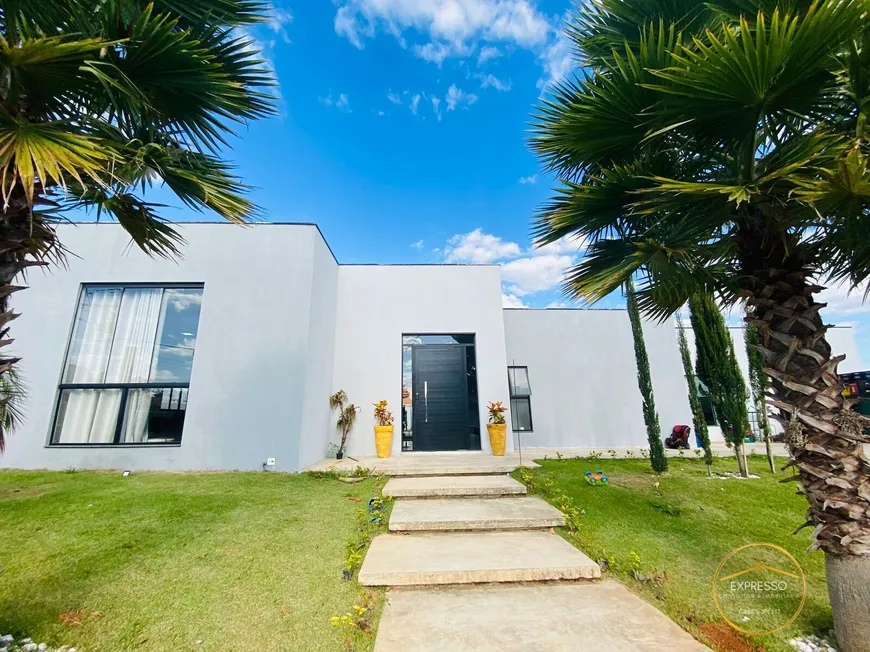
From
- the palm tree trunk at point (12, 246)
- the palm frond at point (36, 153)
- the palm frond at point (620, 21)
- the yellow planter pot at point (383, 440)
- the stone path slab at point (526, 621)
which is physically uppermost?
the palm frond at point (620, 21)

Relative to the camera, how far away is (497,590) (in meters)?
2.54

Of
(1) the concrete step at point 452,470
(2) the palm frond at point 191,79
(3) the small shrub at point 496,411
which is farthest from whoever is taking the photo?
(3) the small shrub at point 496,411

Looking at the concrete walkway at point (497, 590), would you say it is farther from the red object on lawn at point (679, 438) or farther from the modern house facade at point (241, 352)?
the red object on lawn at point (679, 438)

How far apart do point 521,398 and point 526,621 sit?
7.89 m

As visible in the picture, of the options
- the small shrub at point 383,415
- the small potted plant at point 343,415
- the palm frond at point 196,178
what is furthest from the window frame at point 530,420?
the palm frond at point 196,178

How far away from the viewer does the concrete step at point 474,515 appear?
3541mm

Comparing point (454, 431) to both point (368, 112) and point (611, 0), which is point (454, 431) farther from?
point (368, 112)

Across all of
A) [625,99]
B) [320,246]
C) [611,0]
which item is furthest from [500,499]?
[320,246]

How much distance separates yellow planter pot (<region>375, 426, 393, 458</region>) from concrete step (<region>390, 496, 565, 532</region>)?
3.07 m

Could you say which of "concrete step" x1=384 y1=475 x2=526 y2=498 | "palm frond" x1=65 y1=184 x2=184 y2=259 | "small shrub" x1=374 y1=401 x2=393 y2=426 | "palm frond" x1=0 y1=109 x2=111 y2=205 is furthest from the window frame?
"palm frond" x1=0 y1=109 x2=111 y2=205

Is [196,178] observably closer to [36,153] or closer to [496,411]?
[36,153]

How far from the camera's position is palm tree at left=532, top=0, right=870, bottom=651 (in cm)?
190

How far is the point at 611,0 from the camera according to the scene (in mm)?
3004

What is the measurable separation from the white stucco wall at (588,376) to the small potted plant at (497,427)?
2.51 metres
